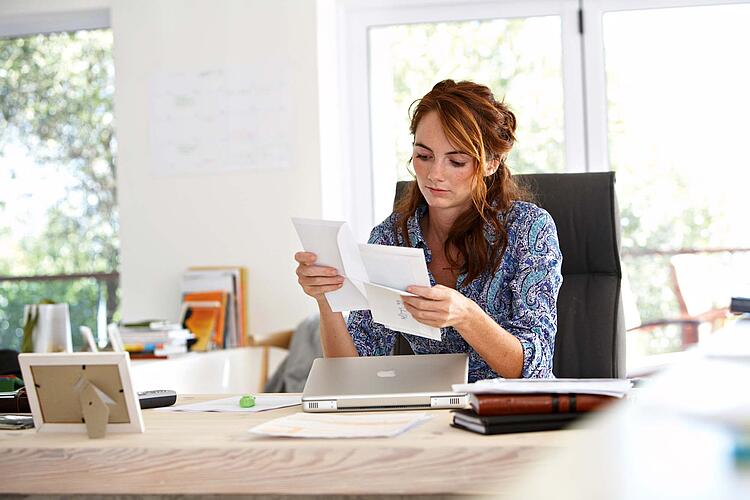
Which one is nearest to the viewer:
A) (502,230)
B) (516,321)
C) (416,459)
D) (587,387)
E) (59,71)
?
(416,459)

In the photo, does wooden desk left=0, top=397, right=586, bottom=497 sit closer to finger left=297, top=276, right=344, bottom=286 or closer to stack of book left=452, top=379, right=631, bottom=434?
stack of book left=452, top=379, right=631, bottom=434

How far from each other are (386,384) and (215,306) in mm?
2176

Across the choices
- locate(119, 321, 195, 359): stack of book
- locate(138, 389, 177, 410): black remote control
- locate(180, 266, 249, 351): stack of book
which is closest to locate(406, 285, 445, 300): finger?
locate(138, 389, 177, 410): black remote control

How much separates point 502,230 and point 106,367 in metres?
0.98

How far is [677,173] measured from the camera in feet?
12.1

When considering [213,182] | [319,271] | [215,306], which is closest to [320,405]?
[319,271]

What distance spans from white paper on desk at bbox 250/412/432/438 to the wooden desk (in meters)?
0.02

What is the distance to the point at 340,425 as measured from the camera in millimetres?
1355

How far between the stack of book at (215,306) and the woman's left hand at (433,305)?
201 cm

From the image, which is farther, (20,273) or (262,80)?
(20,273)

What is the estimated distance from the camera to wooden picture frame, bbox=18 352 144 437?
4.53 ft

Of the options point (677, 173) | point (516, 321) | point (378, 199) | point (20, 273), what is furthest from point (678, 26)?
point (20, 273)

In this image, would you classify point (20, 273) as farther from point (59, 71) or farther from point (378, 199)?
point (378, 199)

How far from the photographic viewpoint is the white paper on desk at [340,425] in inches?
50.5
